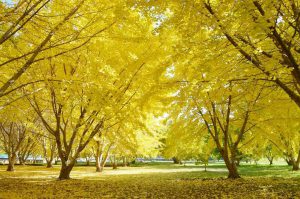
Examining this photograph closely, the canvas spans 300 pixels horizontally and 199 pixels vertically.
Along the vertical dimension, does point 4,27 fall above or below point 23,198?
above

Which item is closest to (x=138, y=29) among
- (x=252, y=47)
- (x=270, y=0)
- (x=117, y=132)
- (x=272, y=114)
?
(x=252, y=47)

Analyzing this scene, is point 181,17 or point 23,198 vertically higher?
point 181,17

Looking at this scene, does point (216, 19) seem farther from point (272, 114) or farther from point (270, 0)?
point (272, 114)

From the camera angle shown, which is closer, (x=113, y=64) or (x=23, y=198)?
(x=23, y=198)

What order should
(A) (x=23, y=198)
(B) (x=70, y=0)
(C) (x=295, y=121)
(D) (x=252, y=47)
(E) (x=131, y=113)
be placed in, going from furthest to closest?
(C) (x=295, y=121) < (E) (x=131, y=113) < (A) (x=23, y=198) < (B) (x=70, y=0) < (D) (x=252, y=47)

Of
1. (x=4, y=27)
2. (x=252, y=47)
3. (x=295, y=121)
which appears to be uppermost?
(x=4, y=27)

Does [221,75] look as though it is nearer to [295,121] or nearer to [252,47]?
[252,47]

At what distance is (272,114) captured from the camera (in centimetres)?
1397

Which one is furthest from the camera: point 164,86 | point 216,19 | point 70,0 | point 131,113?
point 131,113

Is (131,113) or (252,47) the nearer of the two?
(252,47)

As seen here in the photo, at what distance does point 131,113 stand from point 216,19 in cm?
683

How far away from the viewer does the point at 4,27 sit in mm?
8234

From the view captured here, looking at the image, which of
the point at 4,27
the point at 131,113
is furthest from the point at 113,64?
the point at 4,27

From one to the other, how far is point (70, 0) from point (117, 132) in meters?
12.8
